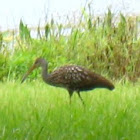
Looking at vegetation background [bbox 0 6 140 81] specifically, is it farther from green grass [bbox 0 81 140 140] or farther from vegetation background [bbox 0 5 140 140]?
green grass [bbox 0 81 140 140]

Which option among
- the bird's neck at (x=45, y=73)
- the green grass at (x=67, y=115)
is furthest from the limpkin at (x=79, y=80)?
the bird's neck at (x=45, y=73)

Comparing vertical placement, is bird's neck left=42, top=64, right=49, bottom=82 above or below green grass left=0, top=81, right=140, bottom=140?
below

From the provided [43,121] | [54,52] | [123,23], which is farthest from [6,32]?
[43,121]

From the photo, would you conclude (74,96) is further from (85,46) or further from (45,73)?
(85,46)

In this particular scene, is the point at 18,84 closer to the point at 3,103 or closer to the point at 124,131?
the point at 3,103

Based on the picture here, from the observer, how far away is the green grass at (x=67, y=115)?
617 cm

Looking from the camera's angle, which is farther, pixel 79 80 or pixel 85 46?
pixel 85 46

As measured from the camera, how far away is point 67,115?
274 inches

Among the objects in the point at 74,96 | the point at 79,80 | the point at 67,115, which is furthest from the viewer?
the point at 74,96

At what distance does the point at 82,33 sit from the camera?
1227 centimetres

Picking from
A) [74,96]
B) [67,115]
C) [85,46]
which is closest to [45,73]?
[74,96]

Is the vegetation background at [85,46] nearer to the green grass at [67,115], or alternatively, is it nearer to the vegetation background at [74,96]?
the vegetation background at [74,96]

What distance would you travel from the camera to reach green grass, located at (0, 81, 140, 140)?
6.17 meters

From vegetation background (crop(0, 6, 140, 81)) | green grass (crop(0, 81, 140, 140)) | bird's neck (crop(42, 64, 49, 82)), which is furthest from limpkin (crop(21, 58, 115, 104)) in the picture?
vegetation background (crop(0, 6, 140, 81))
